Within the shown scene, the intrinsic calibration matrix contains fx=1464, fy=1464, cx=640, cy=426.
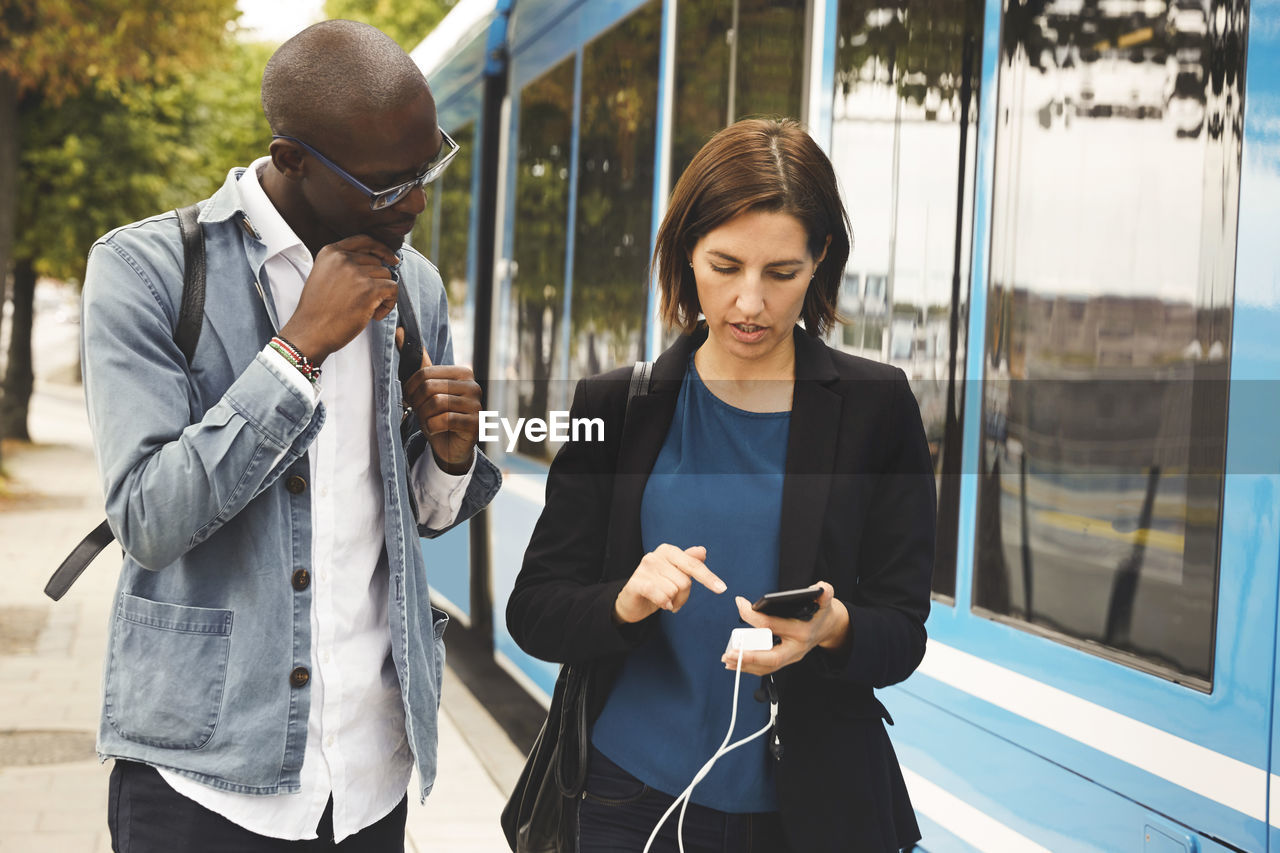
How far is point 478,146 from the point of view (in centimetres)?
737

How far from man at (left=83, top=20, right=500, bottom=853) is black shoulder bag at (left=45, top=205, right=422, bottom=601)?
1cm

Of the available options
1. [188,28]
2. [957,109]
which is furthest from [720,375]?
[188,28]

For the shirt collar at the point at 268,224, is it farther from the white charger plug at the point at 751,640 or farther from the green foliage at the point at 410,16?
the green foliage at the point at 410,16

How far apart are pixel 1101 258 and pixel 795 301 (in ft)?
2.57

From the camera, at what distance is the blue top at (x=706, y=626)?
1998mm

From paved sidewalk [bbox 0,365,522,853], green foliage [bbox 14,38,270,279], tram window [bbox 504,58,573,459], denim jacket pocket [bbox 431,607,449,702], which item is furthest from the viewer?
green foliage [bbox 14,38,270,279]

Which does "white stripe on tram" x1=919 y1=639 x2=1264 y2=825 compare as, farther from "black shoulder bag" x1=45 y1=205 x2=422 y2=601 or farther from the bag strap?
"black shoulder bag" x1=45 y1=205 x2=422 y2=601

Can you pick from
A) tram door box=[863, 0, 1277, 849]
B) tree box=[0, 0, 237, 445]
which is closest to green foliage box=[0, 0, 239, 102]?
tree box=[0, 0, 237, 445]

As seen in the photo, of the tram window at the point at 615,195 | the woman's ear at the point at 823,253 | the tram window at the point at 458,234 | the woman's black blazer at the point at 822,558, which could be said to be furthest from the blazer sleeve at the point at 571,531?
the tram window at the point at 458,234

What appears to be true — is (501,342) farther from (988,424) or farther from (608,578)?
(608,578)

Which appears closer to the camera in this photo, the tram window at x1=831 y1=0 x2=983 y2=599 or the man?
the man

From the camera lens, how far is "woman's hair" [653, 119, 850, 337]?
6.60ft

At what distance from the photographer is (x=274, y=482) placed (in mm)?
1886

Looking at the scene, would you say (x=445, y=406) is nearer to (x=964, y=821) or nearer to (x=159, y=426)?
(x=159, y=426)
